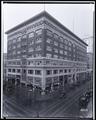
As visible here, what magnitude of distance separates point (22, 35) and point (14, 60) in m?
0.29

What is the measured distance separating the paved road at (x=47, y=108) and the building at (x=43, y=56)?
16 centimetres

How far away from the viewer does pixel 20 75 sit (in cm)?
155

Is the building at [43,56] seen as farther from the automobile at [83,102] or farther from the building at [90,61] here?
the automobile at [83,102]

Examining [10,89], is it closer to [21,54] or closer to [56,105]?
[21,54]

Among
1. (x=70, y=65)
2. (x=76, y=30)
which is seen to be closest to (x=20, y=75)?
(x=70, y=65)

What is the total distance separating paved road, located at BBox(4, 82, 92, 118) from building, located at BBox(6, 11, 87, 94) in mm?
156

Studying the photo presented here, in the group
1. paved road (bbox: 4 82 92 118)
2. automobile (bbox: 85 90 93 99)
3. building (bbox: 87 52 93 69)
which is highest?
building (bbox: 87 52 93 69)

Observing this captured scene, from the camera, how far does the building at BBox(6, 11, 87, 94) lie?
1.52 metres

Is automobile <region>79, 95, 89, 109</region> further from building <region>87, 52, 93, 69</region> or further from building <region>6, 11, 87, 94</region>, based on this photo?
building <region>87, 52, 93, 69</region>

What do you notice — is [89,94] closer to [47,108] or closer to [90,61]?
[90,61]

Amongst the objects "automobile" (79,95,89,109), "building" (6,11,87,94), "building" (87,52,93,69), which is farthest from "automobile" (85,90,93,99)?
"building" (87,52,93,69)

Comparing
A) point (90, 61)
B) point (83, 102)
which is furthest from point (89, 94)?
point (90, 61)

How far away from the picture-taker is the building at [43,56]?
152cm

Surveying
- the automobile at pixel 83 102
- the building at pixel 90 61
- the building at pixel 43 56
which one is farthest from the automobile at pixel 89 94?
the building at pixel 90 61
